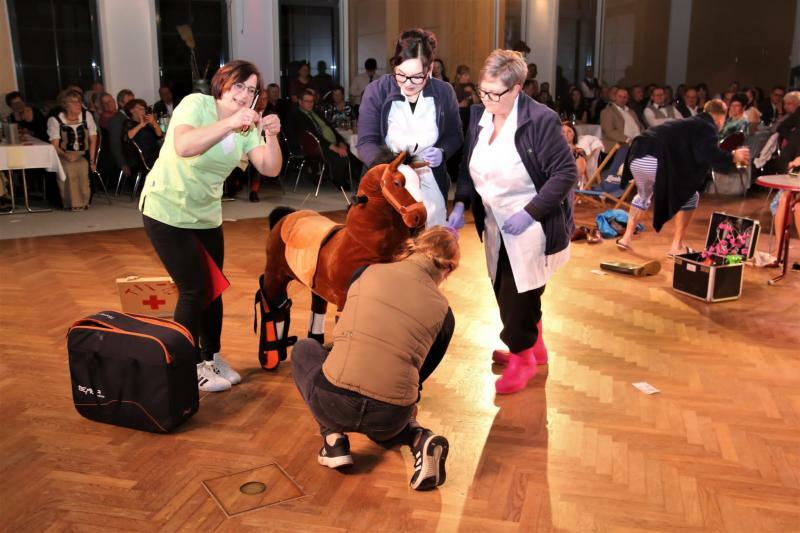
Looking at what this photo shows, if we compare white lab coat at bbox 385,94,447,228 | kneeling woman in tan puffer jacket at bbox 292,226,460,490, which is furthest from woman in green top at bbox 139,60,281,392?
kneeling woman in tan puffer jacket at bbox 292,226,460,490

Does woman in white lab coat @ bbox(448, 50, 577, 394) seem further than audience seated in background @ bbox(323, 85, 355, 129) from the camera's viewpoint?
No

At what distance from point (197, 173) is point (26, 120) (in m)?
6.78

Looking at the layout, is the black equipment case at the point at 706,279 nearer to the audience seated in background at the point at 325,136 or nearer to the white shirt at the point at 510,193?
the white shirt at the point at 510,193

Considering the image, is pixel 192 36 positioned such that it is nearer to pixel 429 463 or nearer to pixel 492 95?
pixel 492 95

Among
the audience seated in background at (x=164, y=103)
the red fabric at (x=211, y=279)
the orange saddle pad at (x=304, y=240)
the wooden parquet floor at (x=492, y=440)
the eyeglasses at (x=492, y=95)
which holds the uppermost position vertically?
the eyeglasses at (x=492, y=95)

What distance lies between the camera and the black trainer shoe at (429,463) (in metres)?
2.95

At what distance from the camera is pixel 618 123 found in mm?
10820

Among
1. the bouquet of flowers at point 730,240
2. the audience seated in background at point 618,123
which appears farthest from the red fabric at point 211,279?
the audience seated in background at point 618,123

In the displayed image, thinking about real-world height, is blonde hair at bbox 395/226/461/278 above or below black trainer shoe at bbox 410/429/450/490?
above

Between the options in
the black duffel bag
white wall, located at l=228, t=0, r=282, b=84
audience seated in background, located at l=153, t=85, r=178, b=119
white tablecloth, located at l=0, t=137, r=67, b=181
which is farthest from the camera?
white wall, located at l=228, t=0, r=282, b=84

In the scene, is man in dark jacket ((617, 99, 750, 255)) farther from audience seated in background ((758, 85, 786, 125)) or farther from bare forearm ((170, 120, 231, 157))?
audience seated in background ((758, 85, 786, 125))

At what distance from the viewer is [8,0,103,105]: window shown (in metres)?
11.0

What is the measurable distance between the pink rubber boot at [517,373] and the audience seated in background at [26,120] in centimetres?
718

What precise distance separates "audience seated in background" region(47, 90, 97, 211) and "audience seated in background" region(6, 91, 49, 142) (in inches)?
25.1
